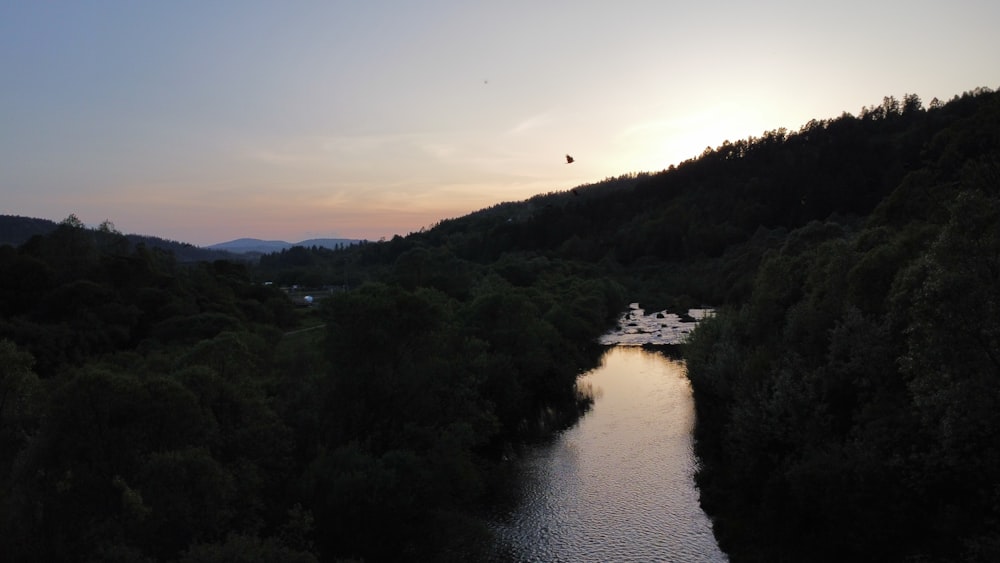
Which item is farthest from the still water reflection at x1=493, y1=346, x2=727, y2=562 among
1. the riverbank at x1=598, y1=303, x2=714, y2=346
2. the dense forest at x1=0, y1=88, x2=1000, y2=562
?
the riverbank at x1=598, y1=303, x2=714, y2=346

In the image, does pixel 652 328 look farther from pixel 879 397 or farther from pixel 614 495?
pixel 879 397

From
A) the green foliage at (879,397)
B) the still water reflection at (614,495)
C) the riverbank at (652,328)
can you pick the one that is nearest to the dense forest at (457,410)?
the green foliage at (879,397)

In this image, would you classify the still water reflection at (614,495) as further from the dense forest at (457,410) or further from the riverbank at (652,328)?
the riverbank at (652,328)

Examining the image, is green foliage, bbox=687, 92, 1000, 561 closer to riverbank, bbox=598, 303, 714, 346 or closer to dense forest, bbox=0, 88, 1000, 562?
dense forest, bbox=0, 88, 1000, 562

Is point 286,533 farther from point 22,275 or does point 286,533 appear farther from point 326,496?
point 22,275

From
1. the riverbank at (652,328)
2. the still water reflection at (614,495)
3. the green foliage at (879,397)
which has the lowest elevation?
the still water reflection at (614,495)

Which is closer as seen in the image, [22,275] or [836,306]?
[836,306]

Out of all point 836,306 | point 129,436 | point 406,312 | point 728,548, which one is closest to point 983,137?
point 836,306
